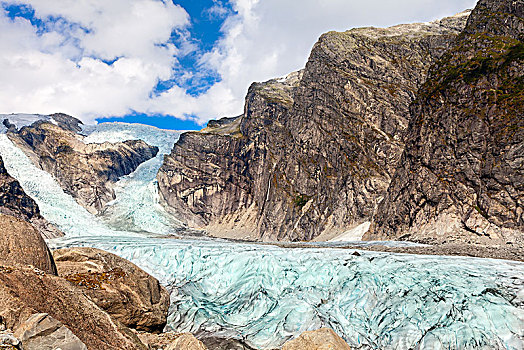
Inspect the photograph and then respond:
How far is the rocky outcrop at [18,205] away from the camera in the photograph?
44.1 m

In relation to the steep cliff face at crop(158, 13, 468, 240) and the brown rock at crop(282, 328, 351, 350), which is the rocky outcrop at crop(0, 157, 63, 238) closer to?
the steep cliff face at crop(158, 13, 468, 240)

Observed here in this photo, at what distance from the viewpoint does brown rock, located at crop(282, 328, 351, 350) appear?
733 cm

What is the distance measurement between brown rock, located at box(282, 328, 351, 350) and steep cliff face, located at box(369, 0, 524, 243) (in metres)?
23.9

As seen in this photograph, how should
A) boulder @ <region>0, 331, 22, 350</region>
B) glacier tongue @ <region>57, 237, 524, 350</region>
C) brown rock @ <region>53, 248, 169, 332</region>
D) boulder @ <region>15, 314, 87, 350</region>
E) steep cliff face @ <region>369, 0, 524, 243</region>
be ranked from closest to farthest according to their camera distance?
boulder @ <region>0, 331, 22, 350</region> → boulder @ <region>15, 314, 87, 350</region> → brown rock @ <region>53, 248, 169, 332</region> → glacier tongue @ <region>57, 237, 524, 350</region> → steep cliff face @ <region>369, 0, 524, 243</region>

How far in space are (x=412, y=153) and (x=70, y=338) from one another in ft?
120

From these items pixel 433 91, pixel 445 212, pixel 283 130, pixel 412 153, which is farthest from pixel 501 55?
pixel 283 130

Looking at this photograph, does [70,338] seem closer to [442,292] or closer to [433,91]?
[442,292]

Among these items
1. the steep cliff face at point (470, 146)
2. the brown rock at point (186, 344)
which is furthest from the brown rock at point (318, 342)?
the steep cliff face at point (470, 146)

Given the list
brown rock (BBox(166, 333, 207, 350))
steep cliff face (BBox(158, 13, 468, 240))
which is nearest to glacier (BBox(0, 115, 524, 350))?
brown rock (BBox(166, 333, 207, 350))

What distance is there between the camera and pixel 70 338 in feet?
17.5

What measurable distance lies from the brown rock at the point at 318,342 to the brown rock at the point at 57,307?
3.17 m

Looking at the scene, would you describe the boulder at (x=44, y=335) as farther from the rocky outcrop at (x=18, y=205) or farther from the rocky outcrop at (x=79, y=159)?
the rocky outcrop at (x=79, y=159)

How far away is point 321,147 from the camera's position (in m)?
53.5

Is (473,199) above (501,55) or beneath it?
beneath
